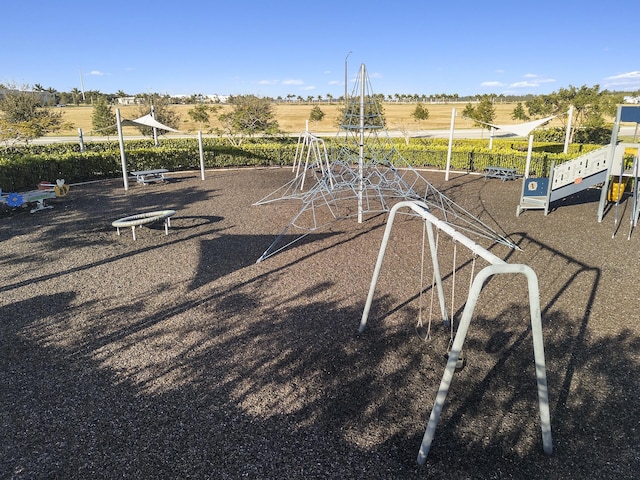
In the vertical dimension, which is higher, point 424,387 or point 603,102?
point 603,102

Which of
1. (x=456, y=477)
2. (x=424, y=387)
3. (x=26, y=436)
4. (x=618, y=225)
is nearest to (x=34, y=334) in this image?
(x=26, y=436)

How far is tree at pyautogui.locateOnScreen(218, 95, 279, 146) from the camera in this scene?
84.0ft

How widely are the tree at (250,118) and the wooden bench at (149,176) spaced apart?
9.48 meters

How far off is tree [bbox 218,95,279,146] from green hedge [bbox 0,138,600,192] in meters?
5.98

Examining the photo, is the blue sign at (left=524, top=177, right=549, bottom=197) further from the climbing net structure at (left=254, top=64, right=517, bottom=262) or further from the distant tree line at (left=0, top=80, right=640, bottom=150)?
the distant tree line at (left=0, top=80, right=640, bottom=150)

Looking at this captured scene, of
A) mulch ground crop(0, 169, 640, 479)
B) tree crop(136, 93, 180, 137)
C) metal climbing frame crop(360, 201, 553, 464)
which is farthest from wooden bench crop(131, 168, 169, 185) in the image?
metal climbing frame crop(360, 201, 553, 464)

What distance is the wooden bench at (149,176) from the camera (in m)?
15.2

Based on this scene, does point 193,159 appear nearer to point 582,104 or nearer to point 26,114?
point 26,114

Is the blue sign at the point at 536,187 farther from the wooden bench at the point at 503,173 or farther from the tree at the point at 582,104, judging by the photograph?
the tree at the point at 582,104

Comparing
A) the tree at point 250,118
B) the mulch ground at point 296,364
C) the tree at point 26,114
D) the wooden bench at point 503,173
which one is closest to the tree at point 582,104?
the wooden bench at point 503,173

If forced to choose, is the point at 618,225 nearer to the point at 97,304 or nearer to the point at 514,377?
the point at 514,377

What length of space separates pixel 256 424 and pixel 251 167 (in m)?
17.3

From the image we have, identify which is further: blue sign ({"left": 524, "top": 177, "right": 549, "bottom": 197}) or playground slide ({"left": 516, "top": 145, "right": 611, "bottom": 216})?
blue sign ({"left": 524, "top": 177, "right": 549, "bottom": 197})

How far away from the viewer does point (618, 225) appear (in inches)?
380
